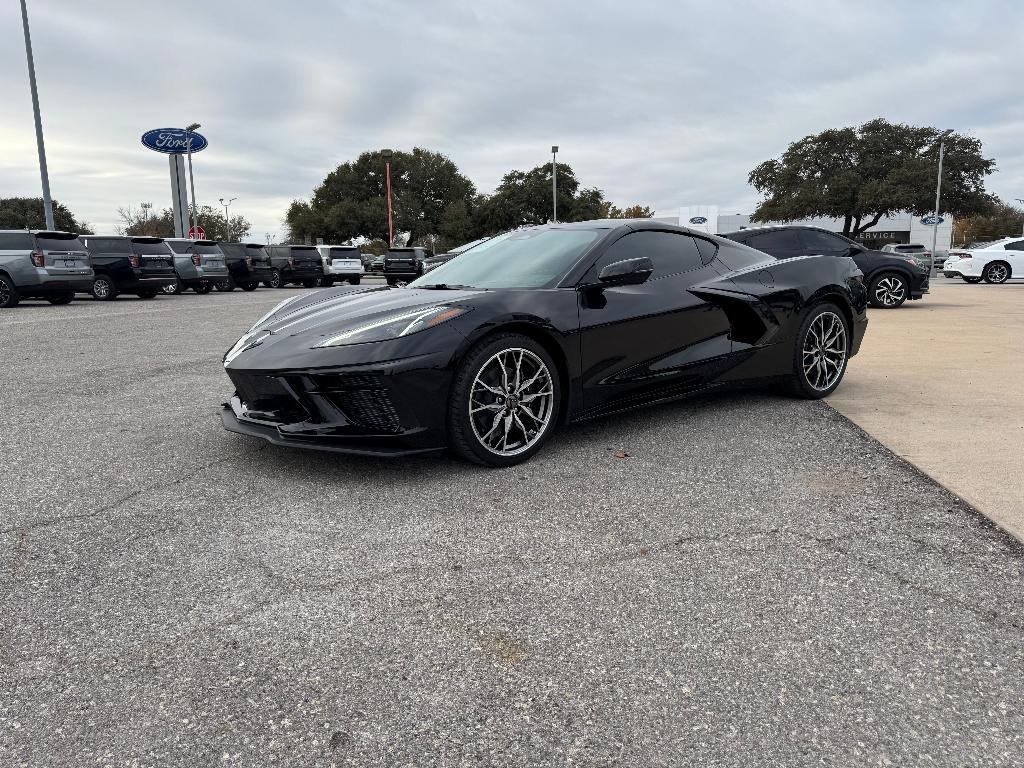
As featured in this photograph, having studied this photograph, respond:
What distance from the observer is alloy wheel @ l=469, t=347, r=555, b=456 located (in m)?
3.54

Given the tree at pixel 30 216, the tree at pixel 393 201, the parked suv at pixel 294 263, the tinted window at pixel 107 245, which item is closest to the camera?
the tinted window at pixel 107 245

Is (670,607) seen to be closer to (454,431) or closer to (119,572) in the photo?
(454,431)

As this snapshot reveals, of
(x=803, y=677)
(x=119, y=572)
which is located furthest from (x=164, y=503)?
(x=803, y=677)

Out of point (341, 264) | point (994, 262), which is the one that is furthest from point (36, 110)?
point (994, 262)

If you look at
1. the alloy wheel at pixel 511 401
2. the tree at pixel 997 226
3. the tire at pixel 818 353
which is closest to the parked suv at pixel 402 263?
the tire at pixel 818 353

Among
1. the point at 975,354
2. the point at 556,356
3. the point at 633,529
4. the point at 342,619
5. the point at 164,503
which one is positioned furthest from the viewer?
the point at 975,354

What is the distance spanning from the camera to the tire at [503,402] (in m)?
3.45

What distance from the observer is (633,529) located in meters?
2.86

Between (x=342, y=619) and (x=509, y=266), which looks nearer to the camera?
(x=342, y=619)

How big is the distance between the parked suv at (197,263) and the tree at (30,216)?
188ft

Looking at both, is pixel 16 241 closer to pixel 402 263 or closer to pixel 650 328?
pixel 650 328

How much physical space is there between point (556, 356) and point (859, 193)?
52666 millimetres

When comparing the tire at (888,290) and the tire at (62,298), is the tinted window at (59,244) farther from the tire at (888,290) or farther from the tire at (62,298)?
the tire at (888,290)

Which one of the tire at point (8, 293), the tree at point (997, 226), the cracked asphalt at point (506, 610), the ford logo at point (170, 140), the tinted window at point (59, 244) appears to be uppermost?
the ford logo at point (170, 140)
